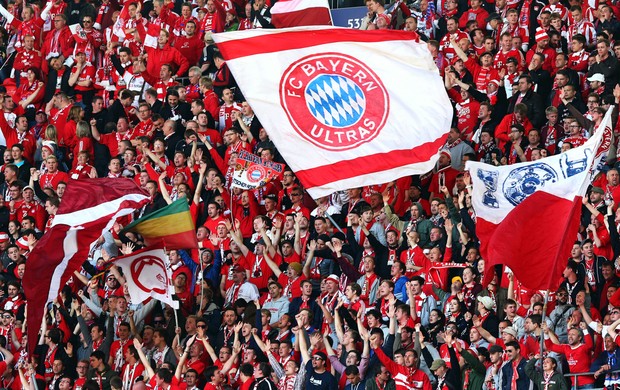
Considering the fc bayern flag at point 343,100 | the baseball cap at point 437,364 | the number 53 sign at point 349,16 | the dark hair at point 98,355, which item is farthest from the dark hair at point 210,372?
the number 53 sign at point 349,16

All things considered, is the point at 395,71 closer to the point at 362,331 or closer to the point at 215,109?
the point at 362,331

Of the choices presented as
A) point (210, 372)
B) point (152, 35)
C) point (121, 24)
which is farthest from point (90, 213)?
point (121, 24)

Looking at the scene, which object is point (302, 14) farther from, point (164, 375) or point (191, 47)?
point (164, 375)

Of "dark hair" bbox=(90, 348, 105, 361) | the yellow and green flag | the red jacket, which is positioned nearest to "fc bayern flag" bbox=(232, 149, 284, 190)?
the yellow and green flag

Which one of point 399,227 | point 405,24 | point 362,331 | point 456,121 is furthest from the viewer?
point 405,24

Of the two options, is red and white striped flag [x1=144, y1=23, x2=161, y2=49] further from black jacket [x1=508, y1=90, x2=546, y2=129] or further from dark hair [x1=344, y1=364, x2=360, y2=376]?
dark hair [x1=344, y1=364, x2=360, y2=376]

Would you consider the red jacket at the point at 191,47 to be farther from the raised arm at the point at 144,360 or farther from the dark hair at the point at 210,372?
the dark hair at the point at 210,372

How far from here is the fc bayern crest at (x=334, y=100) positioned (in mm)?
18531

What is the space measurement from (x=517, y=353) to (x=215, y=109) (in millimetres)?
8730

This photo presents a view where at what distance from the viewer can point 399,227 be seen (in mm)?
22219

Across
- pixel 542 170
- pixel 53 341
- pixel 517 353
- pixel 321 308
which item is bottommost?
pixel 53 341

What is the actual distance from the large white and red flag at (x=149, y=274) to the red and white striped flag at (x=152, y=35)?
7.70 m

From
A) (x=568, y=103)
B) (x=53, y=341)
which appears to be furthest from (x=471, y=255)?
(x=53, y=341)

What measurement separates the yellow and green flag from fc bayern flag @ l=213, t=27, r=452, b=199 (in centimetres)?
281
